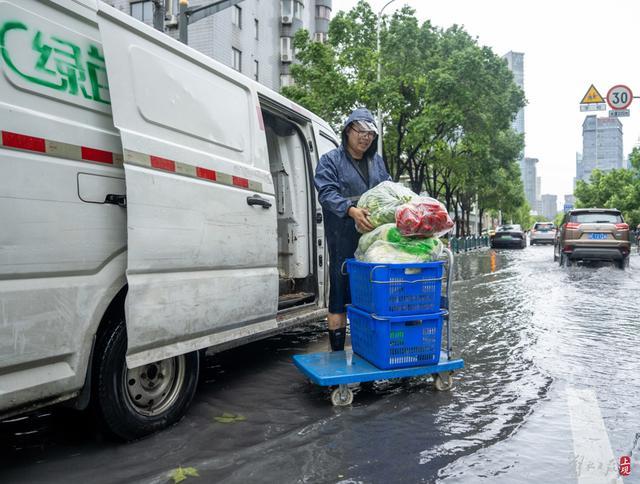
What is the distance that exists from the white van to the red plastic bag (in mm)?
1012

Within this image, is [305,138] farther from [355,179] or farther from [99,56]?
[99,56]

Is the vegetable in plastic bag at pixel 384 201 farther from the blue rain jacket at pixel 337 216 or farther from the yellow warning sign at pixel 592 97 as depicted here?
the yellow warning sign at pixel 592 97

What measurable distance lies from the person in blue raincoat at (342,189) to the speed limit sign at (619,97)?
18.7 meters

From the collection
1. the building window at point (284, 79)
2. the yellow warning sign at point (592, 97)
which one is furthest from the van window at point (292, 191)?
the building window at point (284, 79)

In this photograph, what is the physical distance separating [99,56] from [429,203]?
7.31ft

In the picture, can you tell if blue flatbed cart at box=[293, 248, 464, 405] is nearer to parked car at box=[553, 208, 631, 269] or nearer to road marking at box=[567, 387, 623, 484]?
road marking at box=[567, 387, 623, 484]

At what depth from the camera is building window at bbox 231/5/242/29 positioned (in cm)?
2909

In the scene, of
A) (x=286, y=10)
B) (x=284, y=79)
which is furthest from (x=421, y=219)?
(x=286, y=10)

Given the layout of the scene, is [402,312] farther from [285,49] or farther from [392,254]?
[285,49]

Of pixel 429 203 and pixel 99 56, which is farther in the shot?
pixel 429 203

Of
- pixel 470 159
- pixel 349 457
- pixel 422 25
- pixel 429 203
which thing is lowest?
pixel 349 457

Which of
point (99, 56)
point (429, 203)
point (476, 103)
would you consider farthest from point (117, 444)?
point (476, 103)

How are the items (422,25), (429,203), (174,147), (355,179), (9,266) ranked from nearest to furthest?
(9,266)
(174,147)
(429,203)
(355,179)
(422,25)

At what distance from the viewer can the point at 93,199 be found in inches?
106
